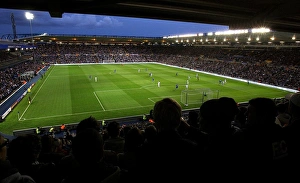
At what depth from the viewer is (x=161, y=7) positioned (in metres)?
6.44

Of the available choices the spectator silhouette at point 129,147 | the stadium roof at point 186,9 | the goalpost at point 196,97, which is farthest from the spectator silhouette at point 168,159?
the goalpost at point 196,97

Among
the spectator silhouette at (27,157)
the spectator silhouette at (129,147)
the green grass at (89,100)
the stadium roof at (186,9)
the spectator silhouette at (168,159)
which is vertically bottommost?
the green grass at (89,100)

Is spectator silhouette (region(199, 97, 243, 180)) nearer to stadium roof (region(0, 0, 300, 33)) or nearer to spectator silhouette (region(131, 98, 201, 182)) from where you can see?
spectator silhouette (region(131, 98, 201, 182))

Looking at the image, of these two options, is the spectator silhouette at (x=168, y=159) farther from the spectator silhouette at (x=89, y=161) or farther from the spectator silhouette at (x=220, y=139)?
the spectator silhouette at (x=89, y=161)

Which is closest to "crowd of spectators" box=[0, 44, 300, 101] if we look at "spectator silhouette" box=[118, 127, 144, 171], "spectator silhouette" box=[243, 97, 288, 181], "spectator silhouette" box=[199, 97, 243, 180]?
"spectator silhouette" box=[118, 127, 144, 171]

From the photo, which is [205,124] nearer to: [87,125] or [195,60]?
[87,125]

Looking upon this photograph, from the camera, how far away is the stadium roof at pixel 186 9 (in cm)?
523

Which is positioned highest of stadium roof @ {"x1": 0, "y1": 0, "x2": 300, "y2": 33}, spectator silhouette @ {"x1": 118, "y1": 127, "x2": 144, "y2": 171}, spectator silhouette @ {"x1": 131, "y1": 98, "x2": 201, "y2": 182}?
stadium roof @ {"x1": 0, "y1": 0, "x2": 300, "y2": 33}

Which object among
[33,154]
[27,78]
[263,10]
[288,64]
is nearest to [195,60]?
[288,64]

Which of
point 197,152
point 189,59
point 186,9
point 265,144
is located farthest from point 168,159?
point 189,59

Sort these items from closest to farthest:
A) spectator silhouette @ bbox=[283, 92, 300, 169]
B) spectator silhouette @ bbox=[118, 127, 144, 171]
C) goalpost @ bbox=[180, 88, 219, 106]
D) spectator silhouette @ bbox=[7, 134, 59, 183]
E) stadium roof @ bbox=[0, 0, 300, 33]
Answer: spectator silhouette @ bbox=[283, 92, 300, 169], spectator silhouette @ bbox=[7, 134, 59, 183], spectator silhouette @ bbox=[118, 127, 144, 171], stadium roof @ bbox=[0, 0, 300, 33], goalpost @ bbox=[180, 88, 219, 106]

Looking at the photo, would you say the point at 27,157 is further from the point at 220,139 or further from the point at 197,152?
the point at 220,139

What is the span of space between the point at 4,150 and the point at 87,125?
2.11 metres

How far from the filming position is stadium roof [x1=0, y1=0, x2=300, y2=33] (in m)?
5.23
